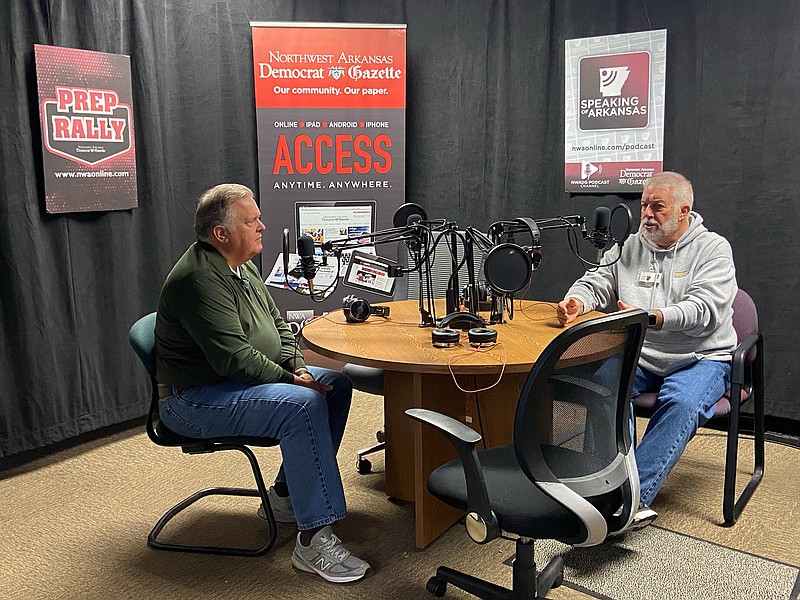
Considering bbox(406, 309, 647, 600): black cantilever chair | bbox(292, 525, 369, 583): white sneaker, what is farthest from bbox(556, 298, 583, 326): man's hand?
bbox(292, 525, 369, 583): white sneaker

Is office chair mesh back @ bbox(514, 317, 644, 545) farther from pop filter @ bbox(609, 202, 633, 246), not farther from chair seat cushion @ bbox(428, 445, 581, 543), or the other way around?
pop filter @ bbox(609, 202, 633, 246)

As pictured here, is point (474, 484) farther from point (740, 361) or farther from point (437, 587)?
point (740, 361)

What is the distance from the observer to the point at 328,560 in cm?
242

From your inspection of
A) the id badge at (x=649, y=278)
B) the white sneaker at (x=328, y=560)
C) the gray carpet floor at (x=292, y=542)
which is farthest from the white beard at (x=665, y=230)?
the white sneaker at (x=328, y=560)

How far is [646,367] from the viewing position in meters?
2.97

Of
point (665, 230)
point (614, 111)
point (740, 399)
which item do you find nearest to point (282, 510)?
point (740, 399)

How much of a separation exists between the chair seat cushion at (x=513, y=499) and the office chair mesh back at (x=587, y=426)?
55mm

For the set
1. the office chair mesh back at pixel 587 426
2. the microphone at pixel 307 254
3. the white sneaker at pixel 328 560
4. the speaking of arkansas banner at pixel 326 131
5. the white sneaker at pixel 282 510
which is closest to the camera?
the office chair mesh back at pixel 587 426

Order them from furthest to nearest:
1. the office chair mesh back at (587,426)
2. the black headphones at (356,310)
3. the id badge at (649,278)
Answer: the id badge at (649,278) < the black headphones at (356,310) < the office chair mesh back at (587,426)

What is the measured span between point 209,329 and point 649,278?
5.74 ft

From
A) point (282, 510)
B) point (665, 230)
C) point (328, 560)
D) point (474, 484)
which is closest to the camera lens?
point (474, 484)

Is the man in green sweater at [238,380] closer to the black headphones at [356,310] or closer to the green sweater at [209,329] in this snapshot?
the green sweater at [209,329]

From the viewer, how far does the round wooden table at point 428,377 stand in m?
2.33

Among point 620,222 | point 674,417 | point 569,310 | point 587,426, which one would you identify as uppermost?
point 620,222
